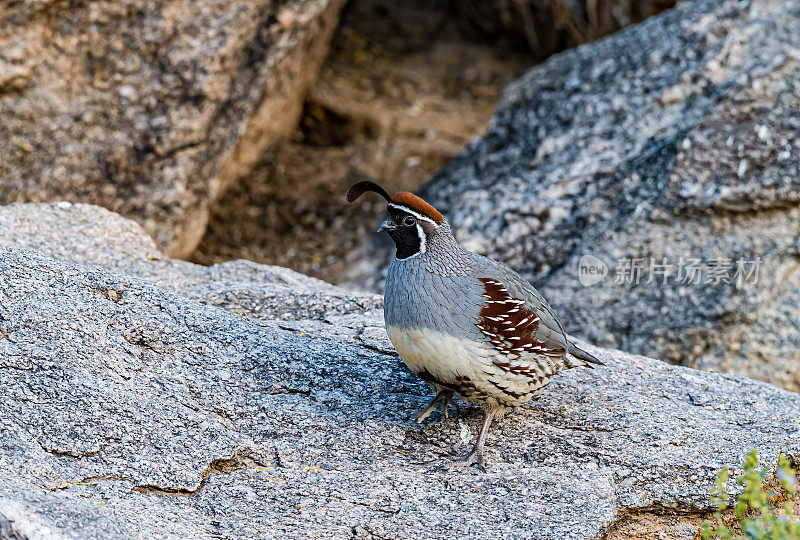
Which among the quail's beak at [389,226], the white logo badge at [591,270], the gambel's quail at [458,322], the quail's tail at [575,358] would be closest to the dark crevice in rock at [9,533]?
the gambel's quail at [458,322]

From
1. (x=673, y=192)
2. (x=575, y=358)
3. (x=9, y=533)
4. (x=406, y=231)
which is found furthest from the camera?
(x=673, y=192)

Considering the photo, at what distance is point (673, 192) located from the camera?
22.1 feet

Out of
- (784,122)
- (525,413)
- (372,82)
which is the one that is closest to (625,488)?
(525,413)

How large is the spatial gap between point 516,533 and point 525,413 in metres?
0.91

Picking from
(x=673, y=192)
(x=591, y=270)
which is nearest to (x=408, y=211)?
(x=591, y=270)

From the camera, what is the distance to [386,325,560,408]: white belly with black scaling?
3.82 metres

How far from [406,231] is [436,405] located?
0.82m

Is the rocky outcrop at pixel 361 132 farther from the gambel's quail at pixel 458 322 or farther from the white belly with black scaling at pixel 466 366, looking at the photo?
the white belly with black scaling at pixel 466 366

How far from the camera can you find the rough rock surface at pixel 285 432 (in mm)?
3516

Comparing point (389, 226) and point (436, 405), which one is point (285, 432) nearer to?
point (436, 405)

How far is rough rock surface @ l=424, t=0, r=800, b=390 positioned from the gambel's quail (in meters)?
2.68

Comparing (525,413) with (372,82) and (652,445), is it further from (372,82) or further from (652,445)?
(372,82)

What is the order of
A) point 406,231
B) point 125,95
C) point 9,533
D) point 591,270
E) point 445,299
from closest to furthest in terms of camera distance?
point 9,533 < point 445,299 < point 406,231 < point 591,270 < point 125,95

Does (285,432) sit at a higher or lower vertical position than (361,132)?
lower
